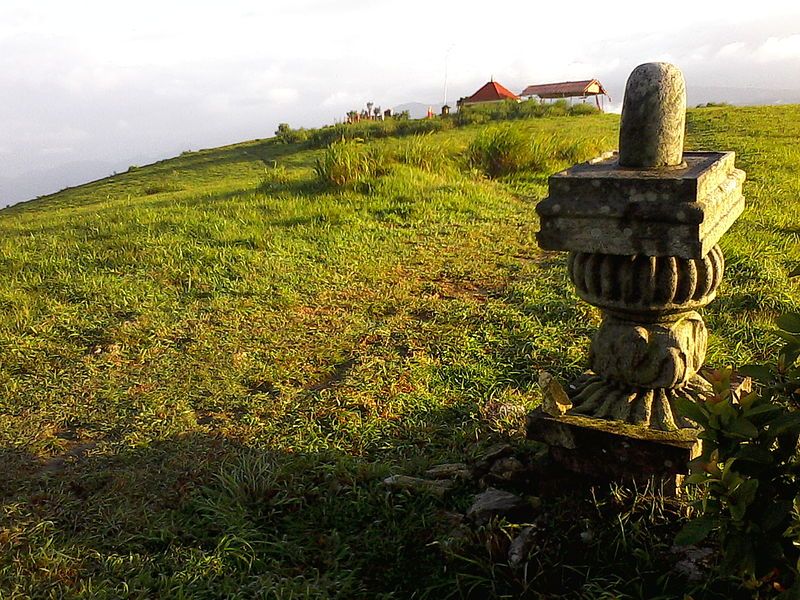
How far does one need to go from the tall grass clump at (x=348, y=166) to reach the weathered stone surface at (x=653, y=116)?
19.5 ft

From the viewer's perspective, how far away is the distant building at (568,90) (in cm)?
2622

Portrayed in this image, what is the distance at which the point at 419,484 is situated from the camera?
2.62 meters

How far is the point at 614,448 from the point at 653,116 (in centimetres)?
116

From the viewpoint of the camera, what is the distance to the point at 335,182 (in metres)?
8.02

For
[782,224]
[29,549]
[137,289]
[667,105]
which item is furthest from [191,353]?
[782,224]

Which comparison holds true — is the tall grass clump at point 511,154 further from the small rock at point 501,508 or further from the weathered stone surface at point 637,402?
the small rock at point 501,508

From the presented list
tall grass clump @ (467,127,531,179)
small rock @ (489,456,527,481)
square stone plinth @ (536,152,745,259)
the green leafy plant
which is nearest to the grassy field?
small rock @ (489,456,527,481)

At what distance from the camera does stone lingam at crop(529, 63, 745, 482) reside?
208cm

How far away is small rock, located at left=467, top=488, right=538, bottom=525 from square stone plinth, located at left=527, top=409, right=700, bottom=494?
21 cm

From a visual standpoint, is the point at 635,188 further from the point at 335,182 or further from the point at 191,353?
the point at 335,182

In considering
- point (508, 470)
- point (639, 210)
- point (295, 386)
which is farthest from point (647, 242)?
point (295, 386)

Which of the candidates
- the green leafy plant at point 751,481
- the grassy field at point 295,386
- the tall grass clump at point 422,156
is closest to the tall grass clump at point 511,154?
the tall grass clump at point 422,156

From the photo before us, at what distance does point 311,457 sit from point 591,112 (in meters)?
18.0

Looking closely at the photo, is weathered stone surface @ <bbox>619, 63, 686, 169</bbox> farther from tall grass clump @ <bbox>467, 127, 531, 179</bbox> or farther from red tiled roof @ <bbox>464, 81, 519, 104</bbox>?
red tiled roof @ <bbox>464, 81, 519, 104</bbox>
